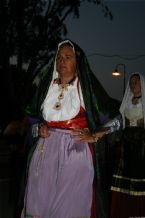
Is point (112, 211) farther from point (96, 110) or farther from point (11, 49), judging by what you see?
point (11, 49)

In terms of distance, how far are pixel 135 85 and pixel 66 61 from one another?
354 cm

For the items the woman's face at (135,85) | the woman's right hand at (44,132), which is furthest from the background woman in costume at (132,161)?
the woman's right hand at (44,132)

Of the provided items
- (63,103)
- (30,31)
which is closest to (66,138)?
(63,103)

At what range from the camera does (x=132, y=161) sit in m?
6.86

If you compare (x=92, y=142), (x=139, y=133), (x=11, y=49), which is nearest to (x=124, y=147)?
(x=139, y=133)

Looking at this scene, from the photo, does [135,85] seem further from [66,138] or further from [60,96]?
[66,138]

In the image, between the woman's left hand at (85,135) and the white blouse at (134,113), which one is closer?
the woman's left hand at (85,135)

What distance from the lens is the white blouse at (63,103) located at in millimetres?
4047

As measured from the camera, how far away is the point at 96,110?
4.09 m

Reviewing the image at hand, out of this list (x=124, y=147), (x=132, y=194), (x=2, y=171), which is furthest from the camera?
(x=2, y=171)

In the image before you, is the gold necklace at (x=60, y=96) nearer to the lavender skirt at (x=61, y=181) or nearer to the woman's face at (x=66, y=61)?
the woman's face at (x=66, y=61)

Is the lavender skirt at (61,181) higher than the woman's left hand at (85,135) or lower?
lower

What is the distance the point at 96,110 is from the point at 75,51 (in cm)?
51

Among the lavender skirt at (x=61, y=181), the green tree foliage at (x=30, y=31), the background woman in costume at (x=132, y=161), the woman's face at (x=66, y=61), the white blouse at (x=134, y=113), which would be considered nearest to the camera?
the lavender skirt at (x=61, y=181)
